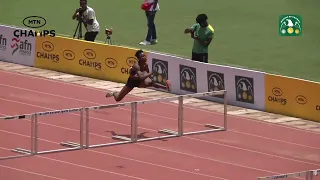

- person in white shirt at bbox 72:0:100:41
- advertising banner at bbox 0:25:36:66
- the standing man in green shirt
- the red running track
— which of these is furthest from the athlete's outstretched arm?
advertising banner at bbox 0:25:36:66

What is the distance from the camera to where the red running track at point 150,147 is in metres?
23.7

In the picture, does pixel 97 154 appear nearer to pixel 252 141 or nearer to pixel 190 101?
pixel 252 141

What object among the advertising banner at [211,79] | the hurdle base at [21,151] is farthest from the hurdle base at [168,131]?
the hurdle base at [21,151]

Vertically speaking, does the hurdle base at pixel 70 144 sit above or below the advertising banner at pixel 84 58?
below

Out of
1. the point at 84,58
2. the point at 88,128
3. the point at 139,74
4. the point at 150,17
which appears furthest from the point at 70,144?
the point at 150,17

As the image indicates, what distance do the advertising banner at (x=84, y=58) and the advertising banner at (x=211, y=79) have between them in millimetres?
919

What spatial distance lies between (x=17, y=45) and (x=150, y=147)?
31.9ft

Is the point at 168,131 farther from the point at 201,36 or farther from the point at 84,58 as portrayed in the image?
the point at 84,58

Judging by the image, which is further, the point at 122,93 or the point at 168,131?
the point at 122,93

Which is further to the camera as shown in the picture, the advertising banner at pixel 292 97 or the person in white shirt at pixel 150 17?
the person in white shirt at pixel 150 17

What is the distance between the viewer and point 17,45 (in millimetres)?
34219

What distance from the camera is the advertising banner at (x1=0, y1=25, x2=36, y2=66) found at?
33.9 meters

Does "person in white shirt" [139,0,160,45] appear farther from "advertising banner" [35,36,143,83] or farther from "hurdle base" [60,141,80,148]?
"hurdle base" [60,141,80,148]

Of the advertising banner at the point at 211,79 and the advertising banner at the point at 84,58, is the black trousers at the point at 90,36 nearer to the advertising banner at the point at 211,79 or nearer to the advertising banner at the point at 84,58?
the advertising banner at the point at 84,58
